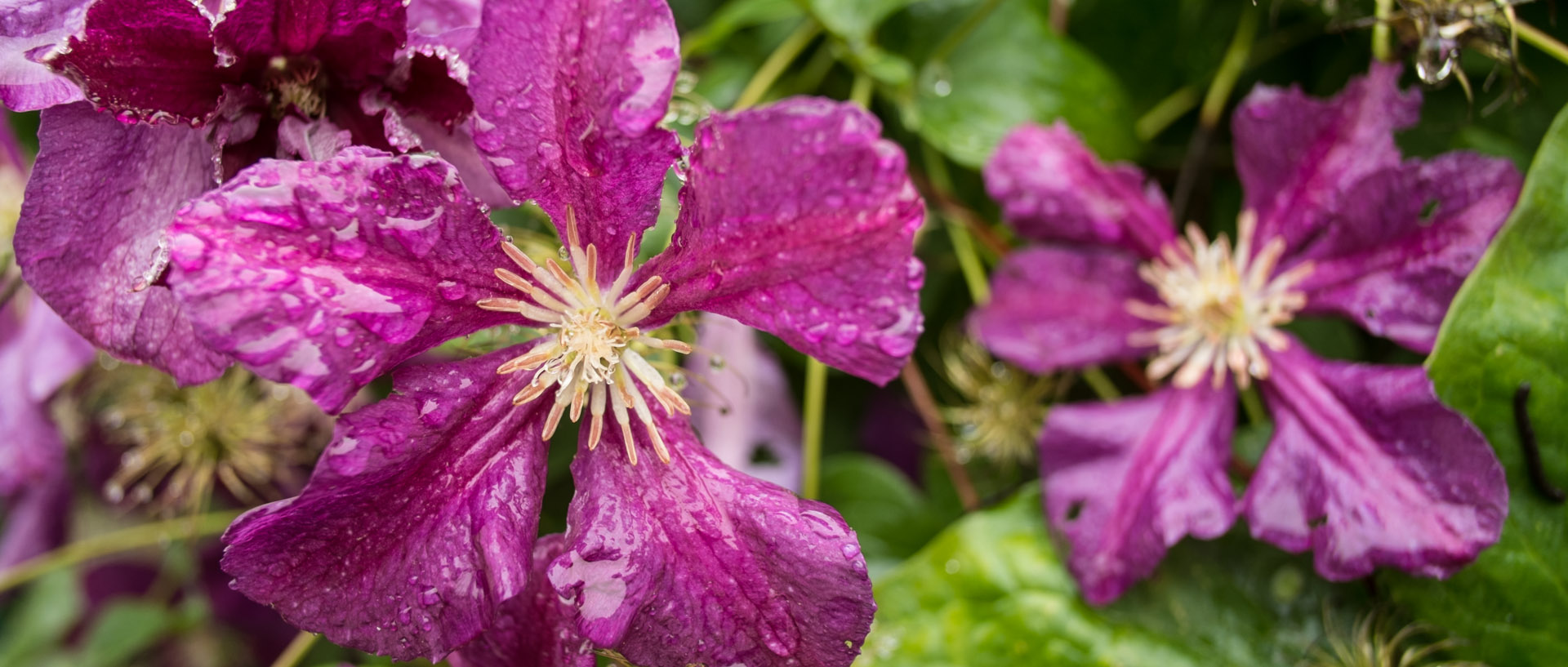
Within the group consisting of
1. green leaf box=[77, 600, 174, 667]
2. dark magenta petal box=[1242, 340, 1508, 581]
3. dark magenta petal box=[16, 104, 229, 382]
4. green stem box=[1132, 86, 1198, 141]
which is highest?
dark magenta petal box=[16, 104, 229, 382]

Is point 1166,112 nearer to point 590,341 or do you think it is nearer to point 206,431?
point 590,341

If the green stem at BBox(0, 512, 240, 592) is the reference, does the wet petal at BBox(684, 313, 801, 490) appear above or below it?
above

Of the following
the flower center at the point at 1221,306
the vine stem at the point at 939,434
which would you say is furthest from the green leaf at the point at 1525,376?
the vine stem at the point at 939,434

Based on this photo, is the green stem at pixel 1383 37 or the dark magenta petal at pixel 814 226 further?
the green stem at pixel 1383 37

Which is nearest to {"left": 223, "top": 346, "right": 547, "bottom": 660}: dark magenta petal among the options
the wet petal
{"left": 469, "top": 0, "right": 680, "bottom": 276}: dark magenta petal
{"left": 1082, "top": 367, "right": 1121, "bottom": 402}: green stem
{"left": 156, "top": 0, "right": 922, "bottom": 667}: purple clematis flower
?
{"left": 156, "top": 0, "right": 922, "bottom": 667}: purple clematis flower

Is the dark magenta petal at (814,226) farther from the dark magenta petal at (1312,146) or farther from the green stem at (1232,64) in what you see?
the green stem at (1232,64)

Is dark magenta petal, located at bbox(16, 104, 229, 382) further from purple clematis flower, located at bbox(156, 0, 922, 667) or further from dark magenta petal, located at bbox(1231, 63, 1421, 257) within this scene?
dark magenta petal, located at bbox(1231, 63, 1421, 257)

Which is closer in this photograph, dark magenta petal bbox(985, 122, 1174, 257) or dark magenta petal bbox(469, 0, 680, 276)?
dark magenta petal bbox(469, 0, 680, 276)
